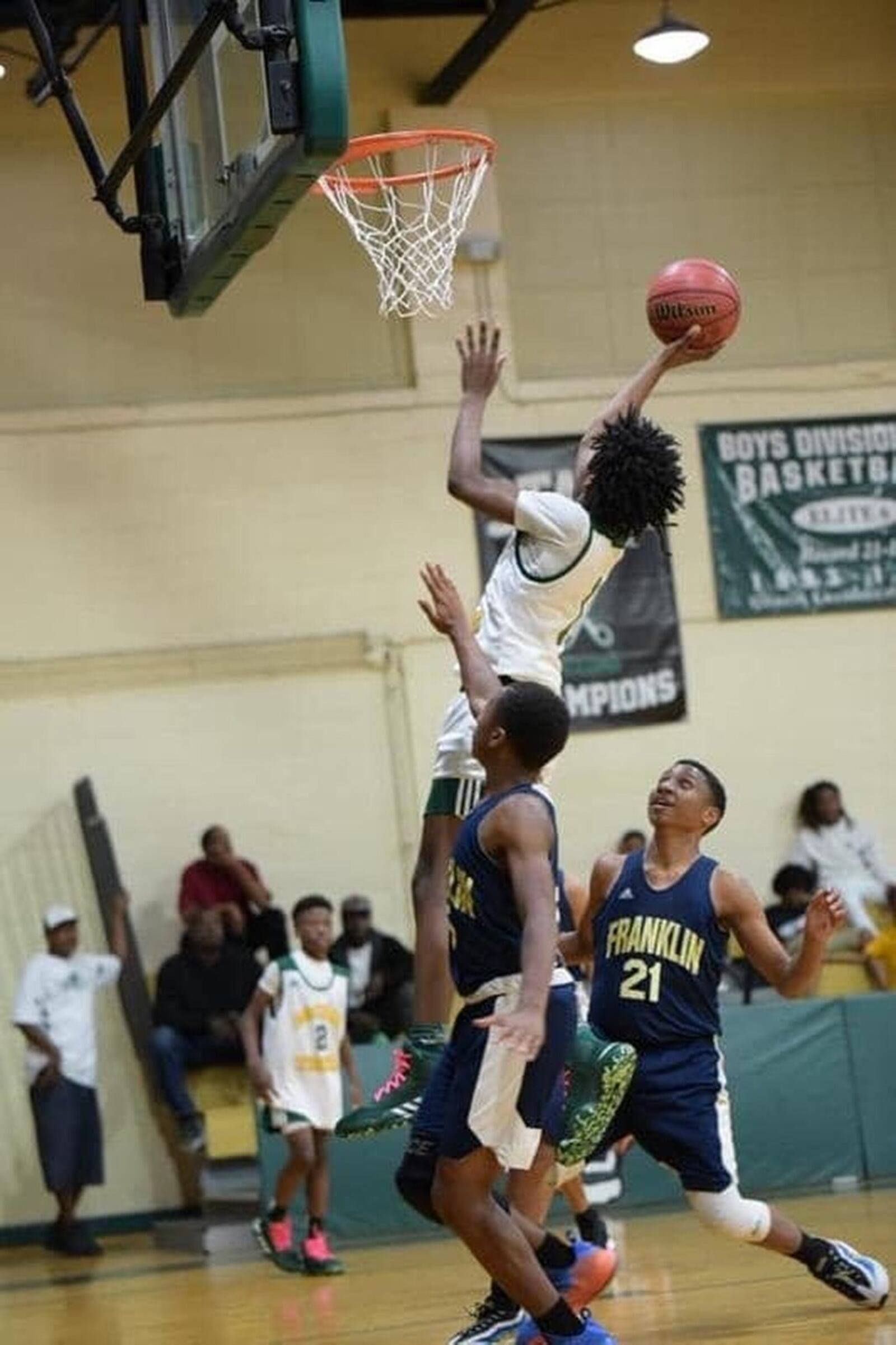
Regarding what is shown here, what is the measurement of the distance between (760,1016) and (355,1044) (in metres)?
2.62

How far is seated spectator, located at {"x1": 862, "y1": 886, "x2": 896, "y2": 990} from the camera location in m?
17.3

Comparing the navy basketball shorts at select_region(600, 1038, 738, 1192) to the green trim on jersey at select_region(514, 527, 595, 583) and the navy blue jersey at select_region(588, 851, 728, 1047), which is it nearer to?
the navy blue jersey at select_region(588, 851, 728, 1047)

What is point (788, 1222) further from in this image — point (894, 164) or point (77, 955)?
point (894, 164)

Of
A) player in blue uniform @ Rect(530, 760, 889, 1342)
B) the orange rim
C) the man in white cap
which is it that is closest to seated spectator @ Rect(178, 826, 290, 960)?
Answer: the man in white cap

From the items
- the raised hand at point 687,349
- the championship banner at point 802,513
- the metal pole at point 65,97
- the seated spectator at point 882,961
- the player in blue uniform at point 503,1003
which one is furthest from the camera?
the championship banner at point 802,513

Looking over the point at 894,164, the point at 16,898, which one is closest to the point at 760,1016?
the point at 16,898

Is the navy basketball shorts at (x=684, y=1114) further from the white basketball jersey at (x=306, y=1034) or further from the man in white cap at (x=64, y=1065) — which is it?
the man in white cap at (x=64, y=1065)

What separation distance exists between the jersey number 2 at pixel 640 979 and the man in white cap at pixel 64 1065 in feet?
25.8

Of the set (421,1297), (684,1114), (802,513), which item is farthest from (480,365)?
(802,513)

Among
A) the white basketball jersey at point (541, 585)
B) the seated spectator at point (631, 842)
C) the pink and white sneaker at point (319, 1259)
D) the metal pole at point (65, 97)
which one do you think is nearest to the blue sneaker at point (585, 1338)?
the white basketball jersey at point (541, 585)

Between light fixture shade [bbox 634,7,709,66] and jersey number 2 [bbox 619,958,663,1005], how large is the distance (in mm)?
8882

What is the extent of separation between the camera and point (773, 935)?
27.5ft

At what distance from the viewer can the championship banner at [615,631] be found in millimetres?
17875

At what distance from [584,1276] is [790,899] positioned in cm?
968
